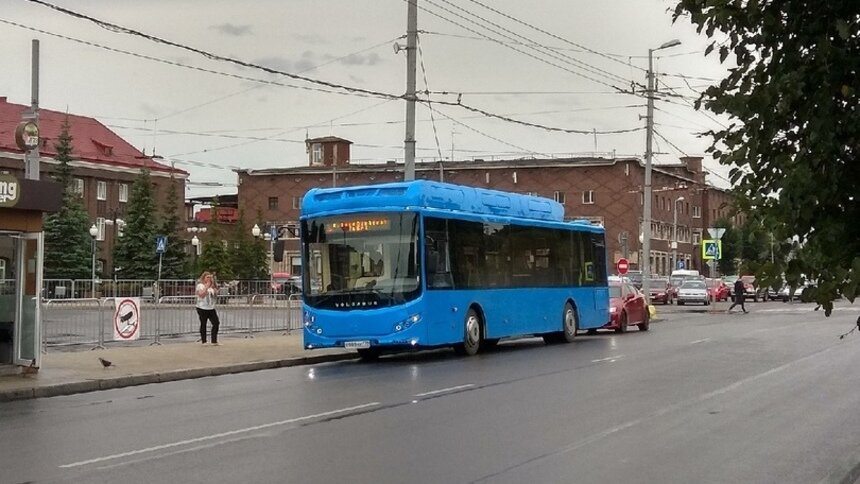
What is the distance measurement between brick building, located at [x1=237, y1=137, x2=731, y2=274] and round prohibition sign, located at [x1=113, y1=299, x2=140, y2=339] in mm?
63557

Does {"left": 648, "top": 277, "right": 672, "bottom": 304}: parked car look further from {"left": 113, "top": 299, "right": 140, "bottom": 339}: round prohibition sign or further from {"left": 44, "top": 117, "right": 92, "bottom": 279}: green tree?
{"left": 113, "top": 299, "right": 140, "bottom": 339}: round prohibition sign

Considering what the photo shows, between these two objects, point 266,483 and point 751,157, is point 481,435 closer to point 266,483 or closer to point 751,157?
point 266,483

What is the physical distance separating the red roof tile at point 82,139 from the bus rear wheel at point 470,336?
60.9m

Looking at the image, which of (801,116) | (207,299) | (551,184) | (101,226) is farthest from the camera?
(551,184)

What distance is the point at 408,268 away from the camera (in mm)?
21031

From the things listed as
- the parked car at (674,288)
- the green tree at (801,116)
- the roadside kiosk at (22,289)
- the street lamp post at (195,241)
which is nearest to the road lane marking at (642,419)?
the green tree at (801,116)

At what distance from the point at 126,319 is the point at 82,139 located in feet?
227

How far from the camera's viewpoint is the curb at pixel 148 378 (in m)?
16.0

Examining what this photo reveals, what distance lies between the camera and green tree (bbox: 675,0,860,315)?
6.52 m

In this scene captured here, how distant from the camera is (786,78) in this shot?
21.4 feet

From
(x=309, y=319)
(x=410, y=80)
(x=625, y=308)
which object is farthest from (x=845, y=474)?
(x=625, y=308)

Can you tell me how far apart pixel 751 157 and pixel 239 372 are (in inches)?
573

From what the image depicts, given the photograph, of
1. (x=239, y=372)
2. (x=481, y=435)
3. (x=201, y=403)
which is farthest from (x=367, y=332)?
(x=481, y=435)

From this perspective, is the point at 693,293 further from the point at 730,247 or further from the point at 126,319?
the point at 126,319
